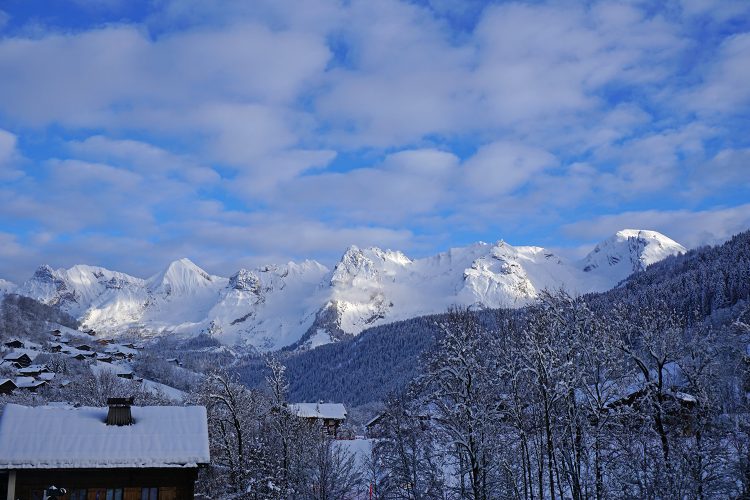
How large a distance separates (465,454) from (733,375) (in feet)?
186

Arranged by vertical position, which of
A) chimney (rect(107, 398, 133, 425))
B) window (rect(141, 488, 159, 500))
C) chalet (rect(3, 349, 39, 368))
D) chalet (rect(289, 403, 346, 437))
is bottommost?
window (rect(141, 488, 159, 500))

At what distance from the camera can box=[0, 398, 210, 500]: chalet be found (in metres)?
32.1

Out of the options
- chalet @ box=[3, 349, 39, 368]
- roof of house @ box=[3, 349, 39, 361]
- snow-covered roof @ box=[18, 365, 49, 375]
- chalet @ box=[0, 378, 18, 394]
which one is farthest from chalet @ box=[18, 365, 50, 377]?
roof of house @ box=[3, 349, 39, 361]

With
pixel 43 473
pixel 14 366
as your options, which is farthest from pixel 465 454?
pixel 14 366

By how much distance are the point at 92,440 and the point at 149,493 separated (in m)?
3.84

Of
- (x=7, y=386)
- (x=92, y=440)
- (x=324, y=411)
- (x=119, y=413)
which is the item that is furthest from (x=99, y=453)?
(x=7, y=386)

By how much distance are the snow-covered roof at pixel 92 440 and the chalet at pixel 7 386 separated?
86824mm

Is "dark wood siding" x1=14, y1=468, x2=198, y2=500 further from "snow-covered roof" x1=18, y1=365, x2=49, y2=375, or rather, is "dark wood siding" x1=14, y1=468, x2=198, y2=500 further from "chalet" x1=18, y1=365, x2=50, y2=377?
"snow-covered roof" x1=18, y1=365, x2=49, y2=375

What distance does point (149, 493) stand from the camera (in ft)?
110

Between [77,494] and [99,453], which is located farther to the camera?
[77,494]

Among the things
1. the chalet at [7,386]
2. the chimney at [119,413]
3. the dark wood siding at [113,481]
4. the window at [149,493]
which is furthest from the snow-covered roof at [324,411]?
the window at [149,493]

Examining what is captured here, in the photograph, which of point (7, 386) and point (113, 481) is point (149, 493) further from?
point (7, 386)

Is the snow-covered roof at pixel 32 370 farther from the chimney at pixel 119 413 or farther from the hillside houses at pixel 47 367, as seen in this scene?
the chimney at pixel 119 413

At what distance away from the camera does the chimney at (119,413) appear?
34.4 m
